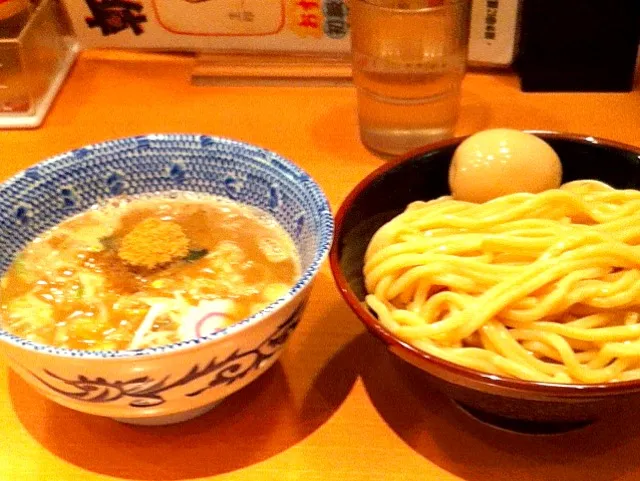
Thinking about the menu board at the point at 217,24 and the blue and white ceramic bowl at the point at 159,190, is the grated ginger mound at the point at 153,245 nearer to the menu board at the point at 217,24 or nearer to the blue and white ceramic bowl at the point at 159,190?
the blue and white ceramic bowl at the point at 159,190

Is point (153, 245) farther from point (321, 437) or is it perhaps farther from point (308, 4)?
point (308, 4)

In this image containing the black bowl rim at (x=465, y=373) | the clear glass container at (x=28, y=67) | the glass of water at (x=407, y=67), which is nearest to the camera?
the black bowl rim at (x=465, y=373)

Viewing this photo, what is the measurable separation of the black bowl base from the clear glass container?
0.90 m

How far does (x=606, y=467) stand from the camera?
2.10 feet

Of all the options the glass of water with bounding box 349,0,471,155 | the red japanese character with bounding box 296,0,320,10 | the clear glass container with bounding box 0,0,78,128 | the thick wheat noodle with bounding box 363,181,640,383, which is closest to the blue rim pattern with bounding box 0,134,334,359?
the thick wheat noodle with bounding box 363,181,640,383

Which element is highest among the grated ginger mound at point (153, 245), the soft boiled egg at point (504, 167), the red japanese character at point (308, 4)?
the soft boiled egg at point (504, 167)

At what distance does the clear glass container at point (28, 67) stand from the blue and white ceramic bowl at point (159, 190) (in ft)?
1.58

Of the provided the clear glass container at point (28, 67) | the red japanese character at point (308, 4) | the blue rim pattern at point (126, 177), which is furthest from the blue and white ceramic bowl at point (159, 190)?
the red japanese character at point (308, 4)

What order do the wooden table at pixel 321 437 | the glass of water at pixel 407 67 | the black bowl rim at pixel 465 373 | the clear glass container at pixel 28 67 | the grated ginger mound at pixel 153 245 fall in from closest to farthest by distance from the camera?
the black bowl rim at pixel 465 373
the wooden table at pixel 321 437
the grated ginger mound at pixel 153 245
the glass of water at pixel 407 67
the clear glass container at pixel 28 67

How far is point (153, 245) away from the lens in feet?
2.55

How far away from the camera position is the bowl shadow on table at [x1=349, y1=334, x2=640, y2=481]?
64 centimetres

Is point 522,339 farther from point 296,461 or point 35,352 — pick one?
point 35,352

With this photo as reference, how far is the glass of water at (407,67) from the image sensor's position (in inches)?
41.6

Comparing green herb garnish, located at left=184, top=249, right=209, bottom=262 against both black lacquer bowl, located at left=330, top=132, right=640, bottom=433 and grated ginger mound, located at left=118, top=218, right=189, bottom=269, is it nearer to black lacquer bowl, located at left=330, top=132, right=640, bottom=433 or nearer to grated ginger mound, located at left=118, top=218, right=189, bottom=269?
grated ginger mound, located at left=118, top=218, right=189, bottom=269
